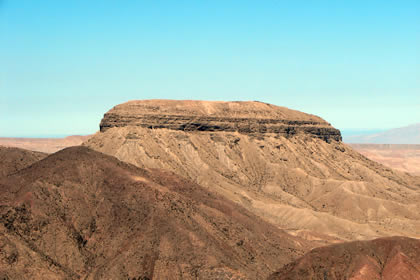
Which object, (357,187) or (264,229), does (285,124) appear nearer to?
(357,187)

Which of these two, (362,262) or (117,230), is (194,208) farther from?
(362,262)

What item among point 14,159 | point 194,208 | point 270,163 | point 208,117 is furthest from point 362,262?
point 208,117

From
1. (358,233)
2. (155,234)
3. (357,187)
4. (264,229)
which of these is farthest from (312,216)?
(155,234)

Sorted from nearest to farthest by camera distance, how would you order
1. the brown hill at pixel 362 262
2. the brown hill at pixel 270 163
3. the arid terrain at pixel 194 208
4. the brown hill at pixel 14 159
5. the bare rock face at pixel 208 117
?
the brown hill at pixel 362 262
the arid terrain at pixel 194 208
the brown hill at pixel 14 159
the brown hill at pixel 270 163
the bare rock face at pixel 208 117

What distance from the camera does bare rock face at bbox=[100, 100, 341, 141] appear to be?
5187 inches

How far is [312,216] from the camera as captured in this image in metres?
103

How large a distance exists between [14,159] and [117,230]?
124 feet

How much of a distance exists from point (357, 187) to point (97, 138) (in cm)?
6194

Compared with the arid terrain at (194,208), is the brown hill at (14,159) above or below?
above

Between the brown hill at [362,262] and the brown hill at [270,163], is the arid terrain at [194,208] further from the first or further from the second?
the brown hill at [270,163]

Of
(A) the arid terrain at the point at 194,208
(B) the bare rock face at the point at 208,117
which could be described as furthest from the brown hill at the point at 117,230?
(B) the bare rock face at the point at 208,117

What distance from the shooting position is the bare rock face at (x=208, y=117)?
131750 millimetres

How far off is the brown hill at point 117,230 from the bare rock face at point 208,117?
2124 inches

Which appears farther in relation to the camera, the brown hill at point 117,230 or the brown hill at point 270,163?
the brown hill at point 270,163
